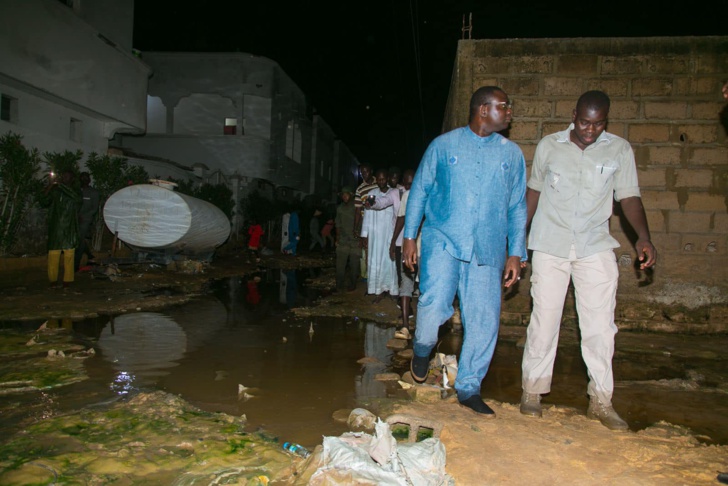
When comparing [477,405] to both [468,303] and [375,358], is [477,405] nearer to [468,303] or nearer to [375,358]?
[468,303]

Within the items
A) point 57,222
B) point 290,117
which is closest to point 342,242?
point 57,222

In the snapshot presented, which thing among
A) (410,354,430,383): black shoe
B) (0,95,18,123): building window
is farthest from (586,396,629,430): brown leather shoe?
(0,95,18,123): building window

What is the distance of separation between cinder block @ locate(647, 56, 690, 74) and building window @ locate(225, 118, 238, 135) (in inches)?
756

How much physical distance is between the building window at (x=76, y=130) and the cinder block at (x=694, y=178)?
46.4 feet

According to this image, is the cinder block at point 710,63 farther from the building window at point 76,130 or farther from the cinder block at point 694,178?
the building window at point 76,130

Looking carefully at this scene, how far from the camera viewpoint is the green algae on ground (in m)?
2.24

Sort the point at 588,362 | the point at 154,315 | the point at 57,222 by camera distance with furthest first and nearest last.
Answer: the point at 57,222, the point at 154,315, the point at 588,362

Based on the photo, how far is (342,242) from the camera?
27.5 feet

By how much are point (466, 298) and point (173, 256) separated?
885 cm

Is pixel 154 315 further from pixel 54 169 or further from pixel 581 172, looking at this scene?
pixel 54 169

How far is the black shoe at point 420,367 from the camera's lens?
3.46 meters

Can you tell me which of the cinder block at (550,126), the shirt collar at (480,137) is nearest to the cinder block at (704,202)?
→ the cinder block at (550,126)

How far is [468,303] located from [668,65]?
4.22 metres

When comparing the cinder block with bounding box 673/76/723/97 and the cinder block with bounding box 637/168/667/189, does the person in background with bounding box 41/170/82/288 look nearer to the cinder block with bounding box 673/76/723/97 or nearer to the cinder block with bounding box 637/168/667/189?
the cinder block with bounding box 637/168/667/189
